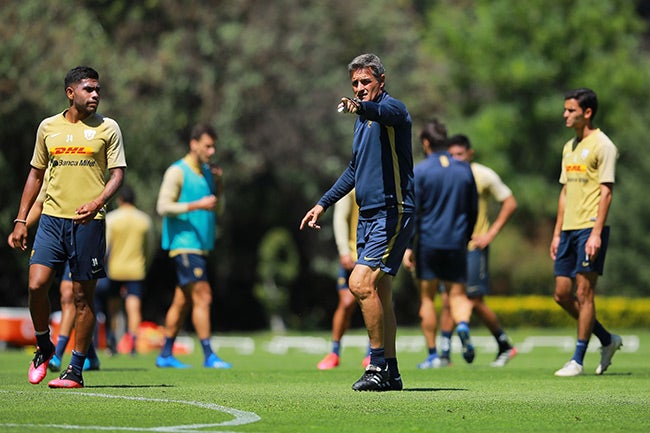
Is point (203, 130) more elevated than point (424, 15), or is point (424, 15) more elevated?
point (424, 15)

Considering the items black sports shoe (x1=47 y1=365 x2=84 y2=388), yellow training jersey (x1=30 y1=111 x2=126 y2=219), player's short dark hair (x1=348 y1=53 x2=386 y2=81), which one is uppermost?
player's short dark hair (x1=348 y1=53 x2=386 y2=81)

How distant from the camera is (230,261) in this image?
4150 cm

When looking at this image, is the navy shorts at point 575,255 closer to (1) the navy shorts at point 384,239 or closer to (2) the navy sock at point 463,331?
(2) the navy sock at point 463,331

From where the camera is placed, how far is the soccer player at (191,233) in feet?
47.6

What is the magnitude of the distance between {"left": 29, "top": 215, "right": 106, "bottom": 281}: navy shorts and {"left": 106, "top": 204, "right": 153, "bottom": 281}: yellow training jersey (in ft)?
27.9

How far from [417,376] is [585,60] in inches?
1477

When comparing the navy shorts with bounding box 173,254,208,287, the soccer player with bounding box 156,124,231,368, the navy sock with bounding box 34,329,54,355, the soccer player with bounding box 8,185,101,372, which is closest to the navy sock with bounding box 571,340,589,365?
the soccer player with bounding box 156,124,231,368

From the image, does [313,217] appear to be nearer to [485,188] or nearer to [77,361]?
[77,361]

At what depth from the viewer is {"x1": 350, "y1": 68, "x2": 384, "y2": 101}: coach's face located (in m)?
9.88

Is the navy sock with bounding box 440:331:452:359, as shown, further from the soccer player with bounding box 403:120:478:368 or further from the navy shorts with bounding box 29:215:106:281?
the navy shorts with bounding box 29:215:106:281

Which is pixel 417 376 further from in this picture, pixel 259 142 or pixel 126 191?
pixel 259 142

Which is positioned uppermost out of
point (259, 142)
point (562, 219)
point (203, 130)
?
point (259, 142)

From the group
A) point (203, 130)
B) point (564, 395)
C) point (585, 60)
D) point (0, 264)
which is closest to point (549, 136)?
point (585, 60)

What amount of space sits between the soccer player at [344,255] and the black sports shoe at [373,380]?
4.47m
